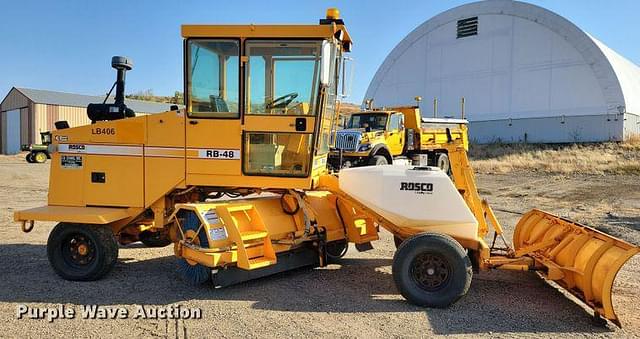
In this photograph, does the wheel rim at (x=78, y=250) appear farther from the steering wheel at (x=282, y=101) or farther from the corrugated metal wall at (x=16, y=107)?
the corrugated metal wall at (x=16, y=107)

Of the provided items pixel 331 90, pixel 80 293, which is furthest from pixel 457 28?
pixel 80 293

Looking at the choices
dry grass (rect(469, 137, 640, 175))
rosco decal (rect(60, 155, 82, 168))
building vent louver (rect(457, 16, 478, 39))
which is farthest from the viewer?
building vent louver (rect(457, 16, 478, 39))

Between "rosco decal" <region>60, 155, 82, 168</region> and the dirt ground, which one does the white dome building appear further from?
"rosco decal" <region>60, 155, 82, 168</region>

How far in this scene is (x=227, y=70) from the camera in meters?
5.93

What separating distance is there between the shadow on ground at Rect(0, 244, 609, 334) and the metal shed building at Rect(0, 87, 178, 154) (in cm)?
3634

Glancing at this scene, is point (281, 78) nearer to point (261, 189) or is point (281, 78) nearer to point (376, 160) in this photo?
point (261, 189)

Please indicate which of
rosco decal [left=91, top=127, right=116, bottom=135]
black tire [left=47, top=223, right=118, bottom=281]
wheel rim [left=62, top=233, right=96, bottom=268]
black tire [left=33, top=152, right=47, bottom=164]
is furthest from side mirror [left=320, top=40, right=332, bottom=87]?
black tire [left=33, top=152, right=47, bottom=164]

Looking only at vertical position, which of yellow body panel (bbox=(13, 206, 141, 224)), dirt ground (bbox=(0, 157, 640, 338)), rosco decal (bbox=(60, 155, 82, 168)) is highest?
rosco decal (bbox=(60, 155, 82, 168))

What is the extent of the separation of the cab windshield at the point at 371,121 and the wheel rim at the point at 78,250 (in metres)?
Result: 12.8

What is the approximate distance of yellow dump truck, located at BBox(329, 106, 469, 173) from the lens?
16.6 meters

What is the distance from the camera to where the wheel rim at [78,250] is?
19.9 feet

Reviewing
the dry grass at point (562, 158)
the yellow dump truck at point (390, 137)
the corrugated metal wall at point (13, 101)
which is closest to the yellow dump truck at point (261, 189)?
the yellow dump truck at point (390, 137)

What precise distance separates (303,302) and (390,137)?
13.4 meters

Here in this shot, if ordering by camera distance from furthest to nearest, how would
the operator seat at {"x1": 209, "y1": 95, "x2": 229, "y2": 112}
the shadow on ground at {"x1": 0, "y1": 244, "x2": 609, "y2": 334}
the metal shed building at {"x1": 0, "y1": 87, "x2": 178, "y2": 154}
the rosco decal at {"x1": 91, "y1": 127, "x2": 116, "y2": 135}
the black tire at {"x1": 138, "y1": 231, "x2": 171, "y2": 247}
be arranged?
the metal shed building at {"x1": 0, "y1": 87, "x2": 178, "y2": 154}, the black tire at {"x1": 138, "y1": 231, "x2": 171, "y2": 247}, the rosco decal at {"x1": 91, "y1": 127, "x2": 116, "y2": 135}, the operator seat at {"x1": 209, "y1": 95, "x2": 229, "y2": 112}, the shadow on ground at {"x1": 0, "y1": 244, "x2": 609, "y2": 334}
